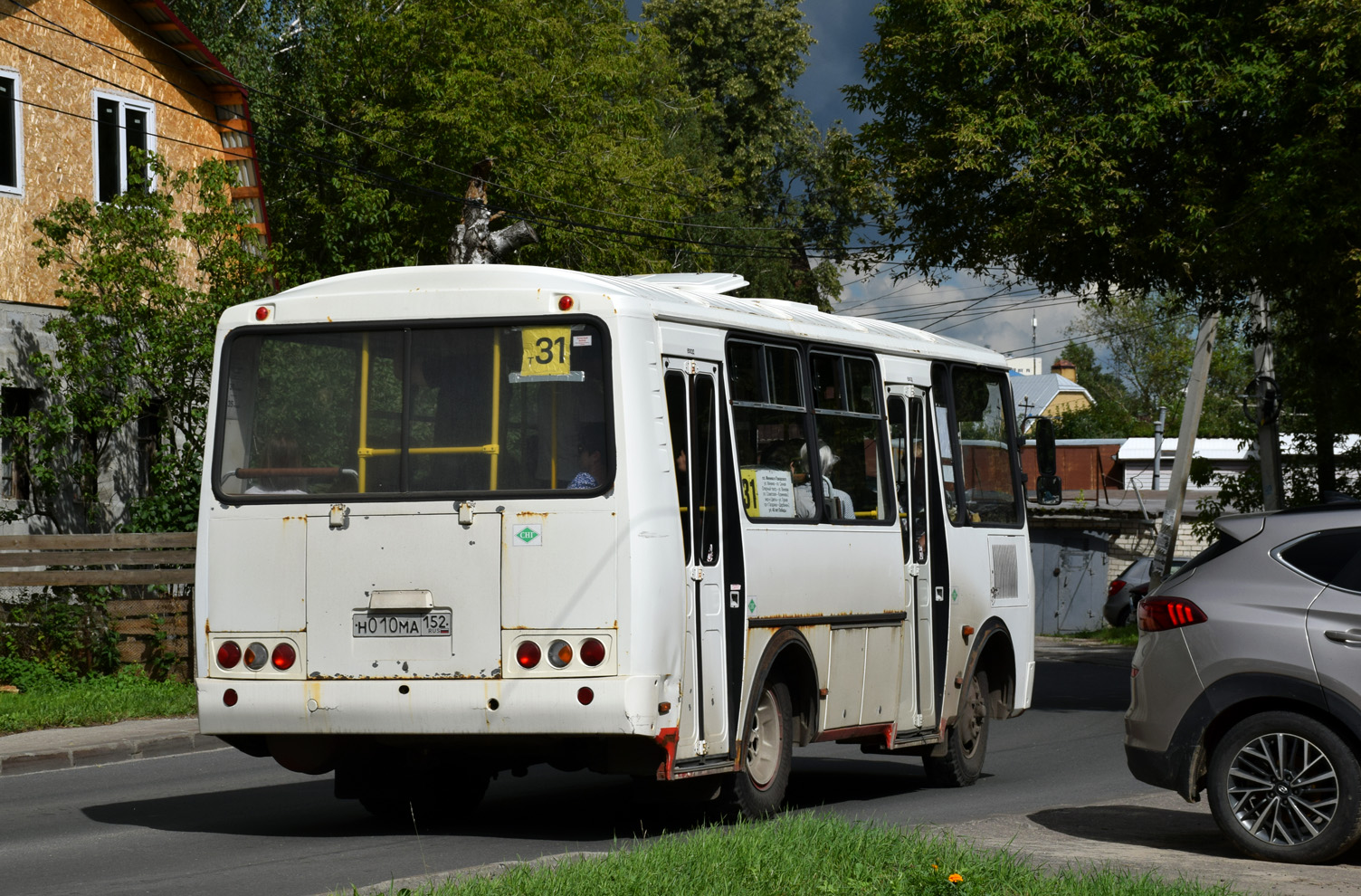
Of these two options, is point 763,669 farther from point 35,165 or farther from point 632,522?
point 35,165

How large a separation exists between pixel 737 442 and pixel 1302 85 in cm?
962

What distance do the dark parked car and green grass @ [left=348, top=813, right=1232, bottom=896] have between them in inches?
1233

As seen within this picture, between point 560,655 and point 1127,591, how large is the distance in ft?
105

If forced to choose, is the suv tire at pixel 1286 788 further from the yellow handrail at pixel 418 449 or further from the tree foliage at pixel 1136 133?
the tree foliage at pixel 1136 133

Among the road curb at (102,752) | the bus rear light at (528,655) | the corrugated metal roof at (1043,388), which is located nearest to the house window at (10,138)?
the road curb at (102,752)

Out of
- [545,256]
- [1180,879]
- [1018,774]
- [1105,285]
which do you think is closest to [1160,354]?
[545,256]

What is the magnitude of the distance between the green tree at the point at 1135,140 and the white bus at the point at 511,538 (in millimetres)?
8331

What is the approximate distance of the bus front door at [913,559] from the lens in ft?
38.3

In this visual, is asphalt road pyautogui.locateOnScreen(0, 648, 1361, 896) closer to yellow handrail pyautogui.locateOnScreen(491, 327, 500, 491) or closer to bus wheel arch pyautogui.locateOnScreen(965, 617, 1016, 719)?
bus wheel arch pyautogui.locateOnScreen(965, 617, 1016, 719)

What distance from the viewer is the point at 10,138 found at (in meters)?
22.9

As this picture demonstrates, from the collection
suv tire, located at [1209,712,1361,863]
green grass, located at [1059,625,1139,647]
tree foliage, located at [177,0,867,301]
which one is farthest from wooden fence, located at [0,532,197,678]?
green grass, located at [1059,625,1139,647]

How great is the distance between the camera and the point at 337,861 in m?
8.69

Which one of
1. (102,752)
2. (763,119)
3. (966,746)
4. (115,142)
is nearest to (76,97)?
(115,142)

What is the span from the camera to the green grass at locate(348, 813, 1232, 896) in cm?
682
